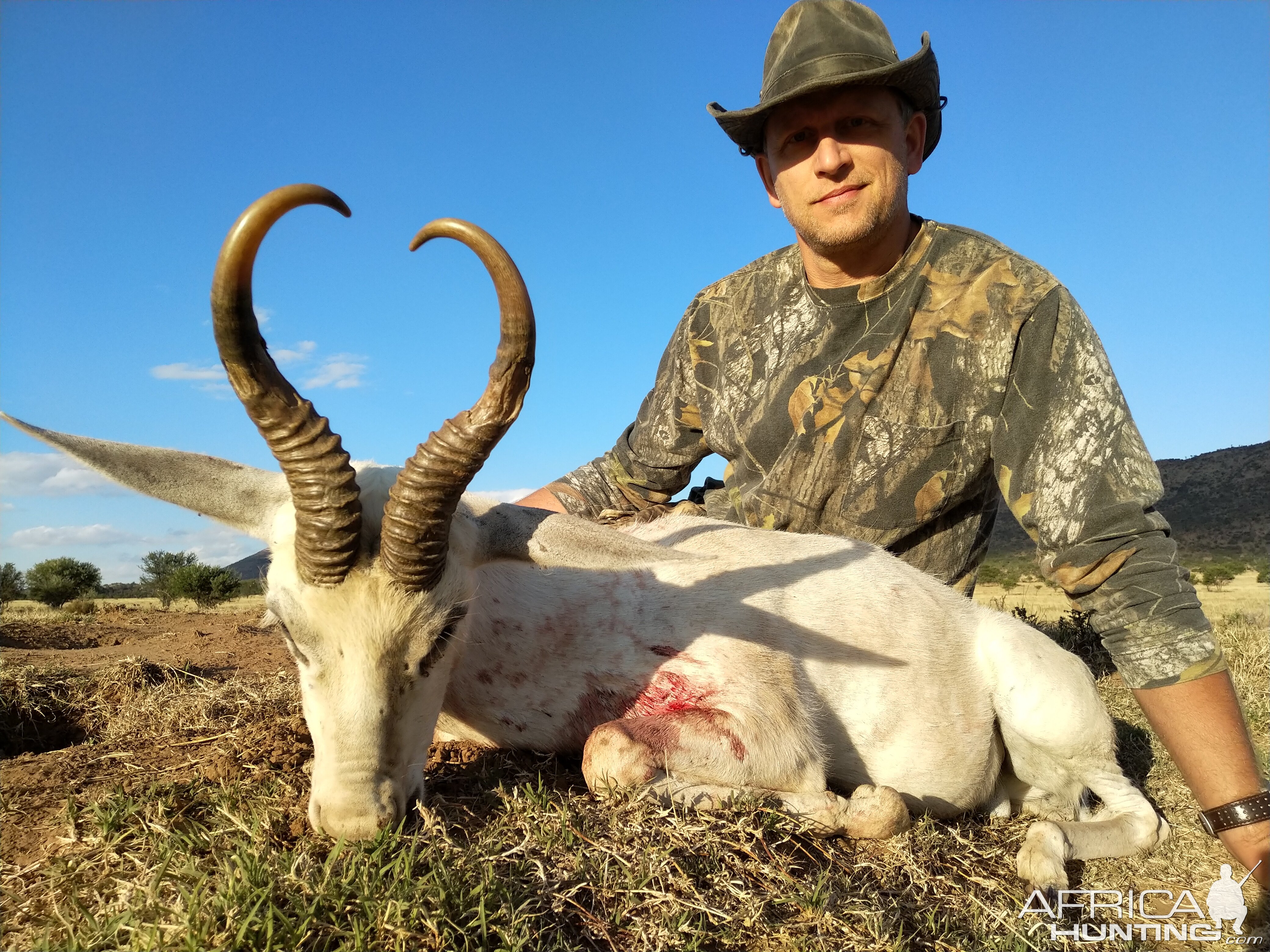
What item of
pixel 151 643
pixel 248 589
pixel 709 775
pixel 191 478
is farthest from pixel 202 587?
pixel 709 775

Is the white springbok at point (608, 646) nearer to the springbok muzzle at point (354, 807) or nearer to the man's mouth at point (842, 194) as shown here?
the springbok muzzle at point (354, 807)

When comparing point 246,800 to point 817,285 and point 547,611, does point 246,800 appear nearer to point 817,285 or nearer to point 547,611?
point 547,611

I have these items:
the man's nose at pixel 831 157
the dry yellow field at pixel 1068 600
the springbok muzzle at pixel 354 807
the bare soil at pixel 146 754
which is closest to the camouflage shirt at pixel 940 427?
the man's nose at pixel 831 157

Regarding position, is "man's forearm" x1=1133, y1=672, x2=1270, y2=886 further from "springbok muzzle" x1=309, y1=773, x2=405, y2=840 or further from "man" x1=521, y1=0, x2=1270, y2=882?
"springbok muzzle" x1=309, y1=773, x2=405, y2=840

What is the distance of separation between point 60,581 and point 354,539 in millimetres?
24483

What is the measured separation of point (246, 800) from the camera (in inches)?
127

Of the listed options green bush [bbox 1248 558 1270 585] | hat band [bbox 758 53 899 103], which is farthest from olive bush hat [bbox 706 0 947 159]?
green bush [bbox 1248 558 1270 585]

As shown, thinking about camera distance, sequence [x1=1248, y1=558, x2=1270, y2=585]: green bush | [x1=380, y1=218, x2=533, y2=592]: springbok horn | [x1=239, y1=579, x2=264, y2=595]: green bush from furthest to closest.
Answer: [x1=1248, y1=558, x2=1270, y2=585]: green bush → [x1=239, y1=579, x2=264, y2=595]: green bush → [x1=380, y1=218, x2=533, y2=592]: springbok horn

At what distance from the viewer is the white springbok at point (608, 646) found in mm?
3006

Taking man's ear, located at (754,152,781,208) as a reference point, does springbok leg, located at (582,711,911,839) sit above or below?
below

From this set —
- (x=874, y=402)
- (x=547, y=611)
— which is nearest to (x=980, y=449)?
(x=874, y=402)

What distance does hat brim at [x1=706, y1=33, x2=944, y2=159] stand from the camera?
4.84m

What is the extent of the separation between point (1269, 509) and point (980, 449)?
57597mm

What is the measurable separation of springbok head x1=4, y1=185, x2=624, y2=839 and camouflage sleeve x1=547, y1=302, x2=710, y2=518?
3.17 meters
